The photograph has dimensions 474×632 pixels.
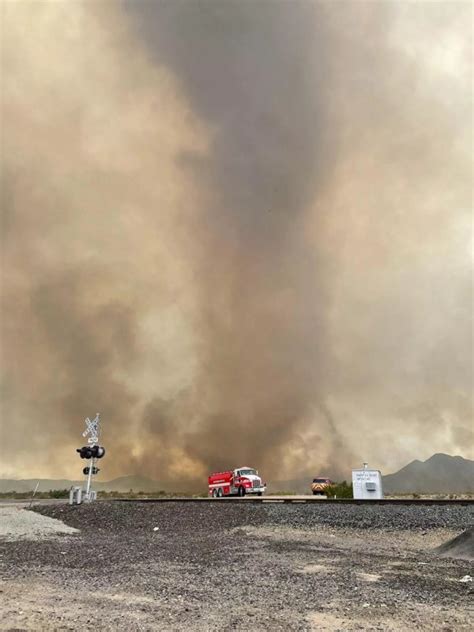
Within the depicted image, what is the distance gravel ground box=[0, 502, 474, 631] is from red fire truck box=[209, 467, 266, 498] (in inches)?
732

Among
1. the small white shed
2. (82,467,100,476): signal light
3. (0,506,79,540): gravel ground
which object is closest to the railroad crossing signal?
(82,467,100,476): signal light

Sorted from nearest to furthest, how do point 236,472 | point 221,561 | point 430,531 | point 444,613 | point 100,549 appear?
point 444,613 → point 221,561 → point 100,549 → point 430,531 → point 236,472

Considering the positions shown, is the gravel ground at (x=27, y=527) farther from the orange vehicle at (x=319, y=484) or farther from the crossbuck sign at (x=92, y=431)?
the orange vehicle at (x=319, y=484)

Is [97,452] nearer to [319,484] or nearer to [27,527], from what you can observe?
[27,527]

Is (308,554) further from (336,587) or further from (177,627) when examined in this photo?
(177,627)

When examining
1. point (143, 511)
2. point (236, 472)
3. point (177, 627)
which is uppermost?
point (236, 472)

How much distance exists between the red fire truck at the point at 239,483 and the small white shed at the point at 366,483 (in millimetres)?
13366

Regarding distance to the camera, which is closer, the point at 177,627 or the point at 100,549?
the point at 177,627

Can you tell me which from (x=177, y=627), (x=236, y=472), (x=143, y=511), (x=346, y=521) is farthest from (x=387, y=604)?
(x=236, y=472)

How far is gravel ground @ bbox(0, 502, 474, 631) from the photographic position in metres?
7.77

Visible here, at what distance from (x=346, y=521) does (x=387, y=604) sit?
39.3ft

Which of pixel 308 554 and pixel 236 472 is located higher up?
pixel 236 472

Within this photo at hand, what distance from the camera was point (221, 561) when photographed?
13070 mm

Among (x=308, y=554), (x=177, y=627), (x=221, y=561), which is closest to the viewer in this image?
(x=177, y=627)
